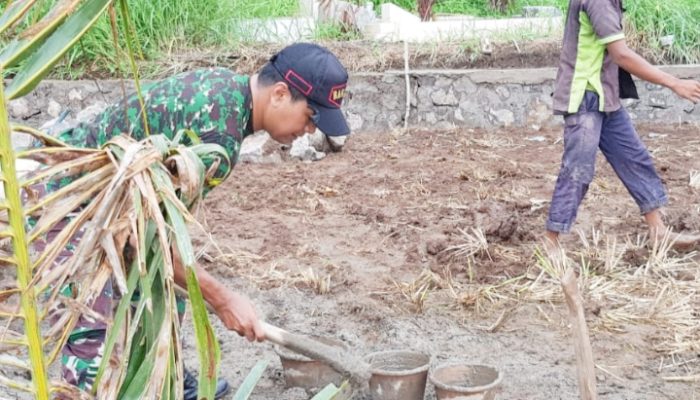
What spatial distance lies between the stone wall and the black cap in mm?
5816

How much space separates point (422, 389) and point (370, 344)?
82 centimetres

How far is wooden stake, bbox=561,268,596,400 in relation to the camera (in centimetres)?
321

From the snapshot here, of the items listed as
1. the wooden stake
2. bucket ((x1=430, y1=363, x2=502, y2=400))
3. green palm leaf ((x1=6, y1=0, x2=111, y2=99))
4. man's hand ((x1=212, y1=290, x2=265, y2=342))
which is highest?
green palm leaf ((x1=6, y1=0, x2=111, y2=99))

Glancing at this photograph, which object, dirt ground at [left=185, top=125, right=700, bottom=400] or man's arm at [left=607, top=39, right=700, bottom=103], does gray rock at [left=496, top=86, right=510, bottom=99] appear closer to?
dirt ground at [left=185, top=125, right=700, bottom=400]

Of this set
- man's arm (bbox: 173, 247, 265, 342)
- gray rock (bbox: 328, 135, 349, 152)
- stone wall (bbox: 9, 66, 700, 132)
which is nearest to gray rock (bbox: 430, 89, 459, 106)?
stone wall (bbox: 9, 66, 700, 132)

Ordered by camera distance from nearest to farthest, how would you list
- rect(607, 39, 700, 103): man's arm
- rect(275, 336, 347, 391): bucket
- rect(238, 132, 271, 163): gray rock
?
1. rect(275, 336, 347, 391): bucket
2. rect(607, 39, 700, 103): man's arm
3. rect(238, 132, 271, 163): gray rock

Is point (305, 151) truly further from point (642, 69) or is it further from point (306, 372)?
point (306, 372)

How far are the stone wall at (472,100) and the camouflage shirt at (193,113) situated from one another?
5960 mm

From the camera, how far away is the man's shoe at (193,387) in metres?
3.72

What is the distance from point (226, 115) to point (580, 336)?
144cm

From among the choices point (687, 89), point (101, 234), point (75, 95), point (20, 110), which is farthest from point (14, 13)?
point (20, 110)

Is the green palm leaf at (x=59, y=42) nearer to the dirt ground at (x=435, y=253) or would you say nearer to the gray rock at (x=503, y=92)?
the dirt ground at (x=435, y=253)

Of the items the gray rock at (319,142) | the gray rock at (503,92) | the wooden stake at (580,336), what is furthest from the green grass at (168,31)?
the wooden stake at (580,336)

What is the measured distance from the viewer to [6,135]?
1.55 metres
